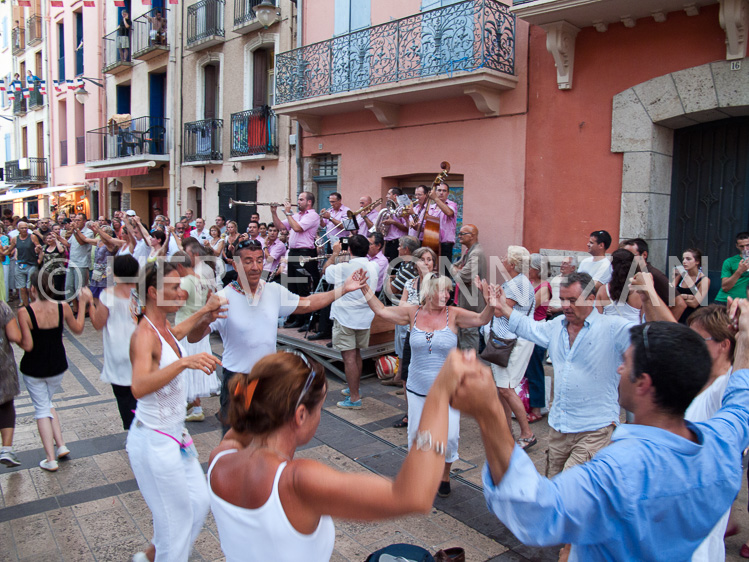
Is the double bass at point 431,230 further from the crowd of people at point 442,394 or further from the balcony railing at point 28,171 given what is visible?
the balcony railing at point 28,171

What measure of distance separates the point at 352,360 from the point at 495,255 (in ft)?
12.5

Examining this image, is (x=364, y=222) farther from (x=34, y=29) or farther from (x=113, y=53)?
(x=34, y=29)

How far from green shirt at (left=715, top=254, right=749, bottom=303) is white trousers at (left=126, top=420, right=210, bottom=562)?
5937 millimetres

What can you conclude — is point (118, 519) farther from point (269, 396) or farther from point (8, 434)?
point (269, 396)

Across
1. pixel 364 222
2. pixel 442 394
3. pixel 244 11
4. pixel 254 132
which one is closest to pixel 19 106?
pixel 244 11

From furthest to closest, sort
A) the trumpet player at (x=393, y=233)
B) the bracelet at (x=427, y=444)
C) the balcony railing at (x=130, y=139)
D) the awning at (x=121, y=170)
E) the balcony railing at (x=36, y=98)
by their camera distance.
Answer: the balcony railing at (x=36, y=98), the balcony railing at (x=130, y=139), the awning at (x=121, y=170), the trumpet player at (x=393, y=233), the bracelet at (x=427, y=444)

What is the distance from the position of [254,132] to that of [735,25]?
35.6ft

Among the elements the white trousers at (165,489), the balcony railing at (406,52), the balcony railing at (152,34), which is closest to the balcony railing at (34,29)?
Result: the balcony railing at (152,34)

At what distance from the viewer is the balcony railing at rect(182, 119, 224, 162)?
53.6 feet

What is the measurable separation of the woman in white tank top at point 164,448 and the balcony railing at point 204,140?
14010 millimetres

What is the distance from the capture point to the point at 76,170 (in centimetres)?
2520

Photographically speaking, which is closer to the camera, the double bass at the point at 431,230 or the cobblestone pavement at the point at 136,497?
the cobblestone pavement at the point at 136,497

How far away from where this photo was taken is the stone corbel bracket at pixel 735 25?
22.1 feet

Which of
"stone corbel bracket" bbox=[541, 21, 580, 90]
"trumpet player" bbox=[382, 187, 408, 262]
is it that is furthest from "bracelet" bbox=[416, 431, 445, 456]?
"stone corbel bracket" bbox=[541, 21, 580, 90]
